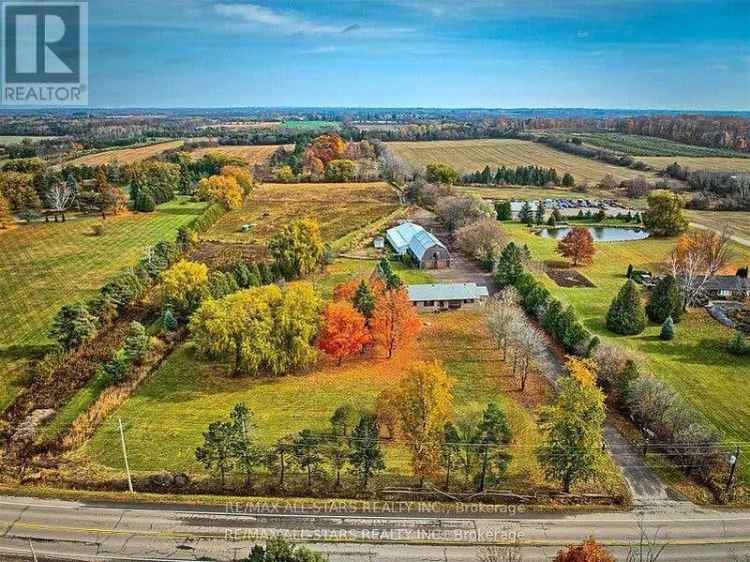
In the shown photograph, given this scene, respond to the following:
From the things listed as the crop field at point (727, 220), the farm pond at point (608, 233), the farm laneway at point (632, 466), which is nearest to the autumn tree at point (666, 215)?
the farm pond at point (608, 233)

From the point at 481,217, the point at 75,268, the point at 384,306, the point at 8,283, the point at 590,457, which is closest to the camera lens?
the point at 590,457

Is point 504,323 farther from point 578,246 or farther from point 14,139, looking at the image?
point 14,139

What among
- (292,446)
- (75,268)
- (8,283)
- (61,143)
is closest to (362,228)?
(75,268)

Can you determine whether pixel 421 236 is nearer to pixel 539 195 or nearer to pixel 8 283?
pixel 8 283

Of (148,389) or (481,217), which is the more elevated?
(481,217)

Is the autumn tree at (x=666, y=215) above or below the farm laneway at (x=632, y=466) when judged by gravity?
above

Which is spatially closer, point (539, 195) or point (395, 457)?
point (395, 457)

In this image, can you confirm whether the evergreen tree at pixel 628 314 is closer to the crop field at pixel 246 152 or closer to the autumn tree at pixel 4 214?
the autumn tree at pixel 4 214

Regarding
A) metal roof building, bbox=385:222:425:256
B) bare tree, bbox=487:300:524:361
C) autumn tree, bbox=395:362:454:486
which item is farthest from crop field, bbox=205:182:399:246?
autumn tree, bbox=395:362:454:486
